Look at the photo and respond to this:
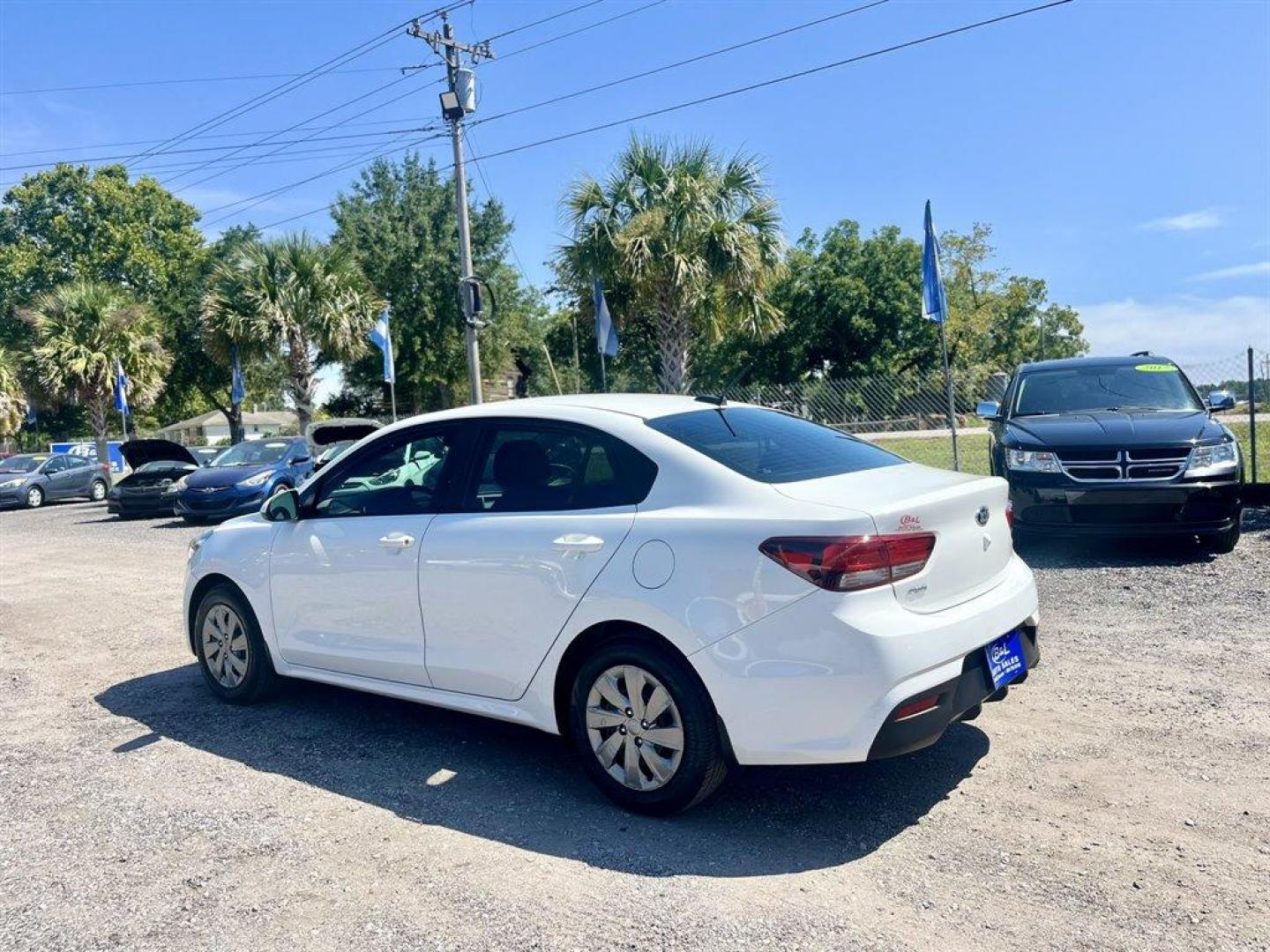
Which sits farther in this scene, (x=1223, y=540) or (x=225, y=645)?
(x=1223, y=540)

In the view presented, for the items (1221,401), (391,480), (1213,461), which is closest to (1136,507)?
(1213,461)

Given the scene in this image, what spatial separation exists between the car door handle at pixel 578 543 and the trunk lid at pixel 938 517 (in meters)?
0.73

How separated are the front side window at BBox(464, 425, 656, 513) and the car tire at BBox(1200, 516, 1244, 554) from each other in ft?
20.6

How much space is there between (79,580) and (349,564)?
301 inches

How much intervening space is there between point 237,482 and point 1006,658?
14.9 m

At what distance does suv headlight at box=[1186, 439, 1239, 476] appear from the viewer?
7773mm

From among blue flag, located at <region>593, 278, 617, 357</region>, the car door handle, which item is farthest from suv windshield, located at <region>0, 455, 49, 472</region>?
the car door handle

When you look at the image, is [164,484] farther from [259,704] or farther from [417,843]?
[417,843]

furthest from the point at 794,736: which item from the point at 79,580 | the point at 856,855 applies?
the point at 79,580

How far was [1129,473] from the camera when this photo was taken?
7.86 metres

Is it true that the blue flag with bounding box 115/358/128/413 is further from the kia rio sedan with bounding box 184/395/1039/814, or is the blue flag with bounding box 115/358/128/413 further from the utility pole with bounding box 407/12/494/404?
the kia rio sedan with bounding box 184/395/1039/814

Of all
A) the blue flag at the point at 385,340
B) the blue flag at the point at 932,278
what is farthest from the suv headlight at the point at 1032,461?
the blue flag at the point at 385,340

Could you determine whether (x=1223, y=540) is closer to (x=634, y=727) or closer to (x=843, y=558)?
(x=843, y=558)

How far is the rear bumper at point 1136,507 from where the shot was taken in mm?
7773
